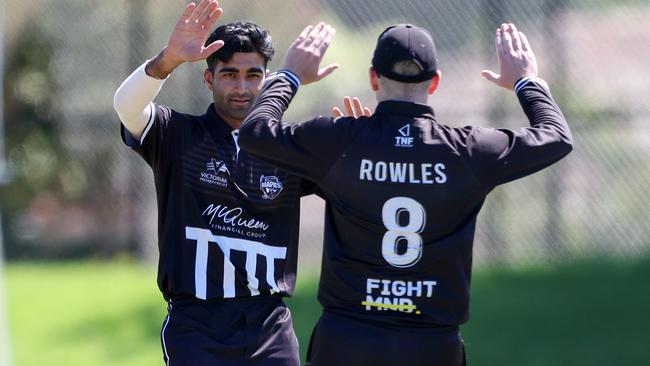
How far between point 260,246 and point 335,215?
0.71m

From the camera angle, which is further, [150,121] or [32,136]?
[32,136]

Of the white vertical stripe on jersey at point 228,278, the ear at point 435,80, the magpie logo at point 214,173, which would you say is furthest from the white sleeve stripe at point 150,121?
the ear at point 435,80

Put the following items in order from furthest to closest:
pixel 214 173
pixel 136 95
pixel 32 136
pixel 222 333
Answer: pixel 32 136 < pixel 214 173 < pixel 222 333 < pixel 136 95

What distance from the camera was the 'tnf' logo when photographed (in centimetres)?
391

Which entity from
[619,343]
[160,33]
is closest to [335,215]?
[619,343]

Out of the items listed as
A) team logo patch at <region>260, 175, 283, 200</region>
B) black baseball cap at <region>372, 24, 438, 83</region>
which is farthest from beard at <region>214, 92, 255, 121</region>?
black baseball cap at <region>372, 24, 438, 83</region>

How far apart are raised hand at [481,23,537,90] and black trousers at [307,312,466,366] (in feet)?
3.15

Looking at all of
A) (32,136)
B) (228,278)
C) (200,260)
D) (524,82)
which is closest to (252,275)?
(228,278)

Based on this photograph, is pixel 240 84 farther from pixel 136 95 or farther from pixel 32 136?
pixel 32 136

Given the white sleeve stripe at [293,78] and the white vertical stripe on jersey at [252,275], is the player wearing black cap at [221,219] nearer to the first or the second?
the white vertical stripe on jersey at [252,275]

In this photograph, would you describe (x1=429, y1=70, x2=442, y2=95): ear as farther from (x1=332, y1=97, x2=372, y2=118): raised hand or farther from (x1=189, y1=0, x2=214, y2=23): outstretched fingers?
(x1=189, y1=0, x2=214, y2=23): outstretched fingers

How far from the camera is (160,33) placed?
32.1 ft

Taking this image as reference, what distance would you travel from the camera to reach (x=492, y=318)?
8508mm

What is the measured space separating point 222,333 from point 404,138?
1201 millimetres
